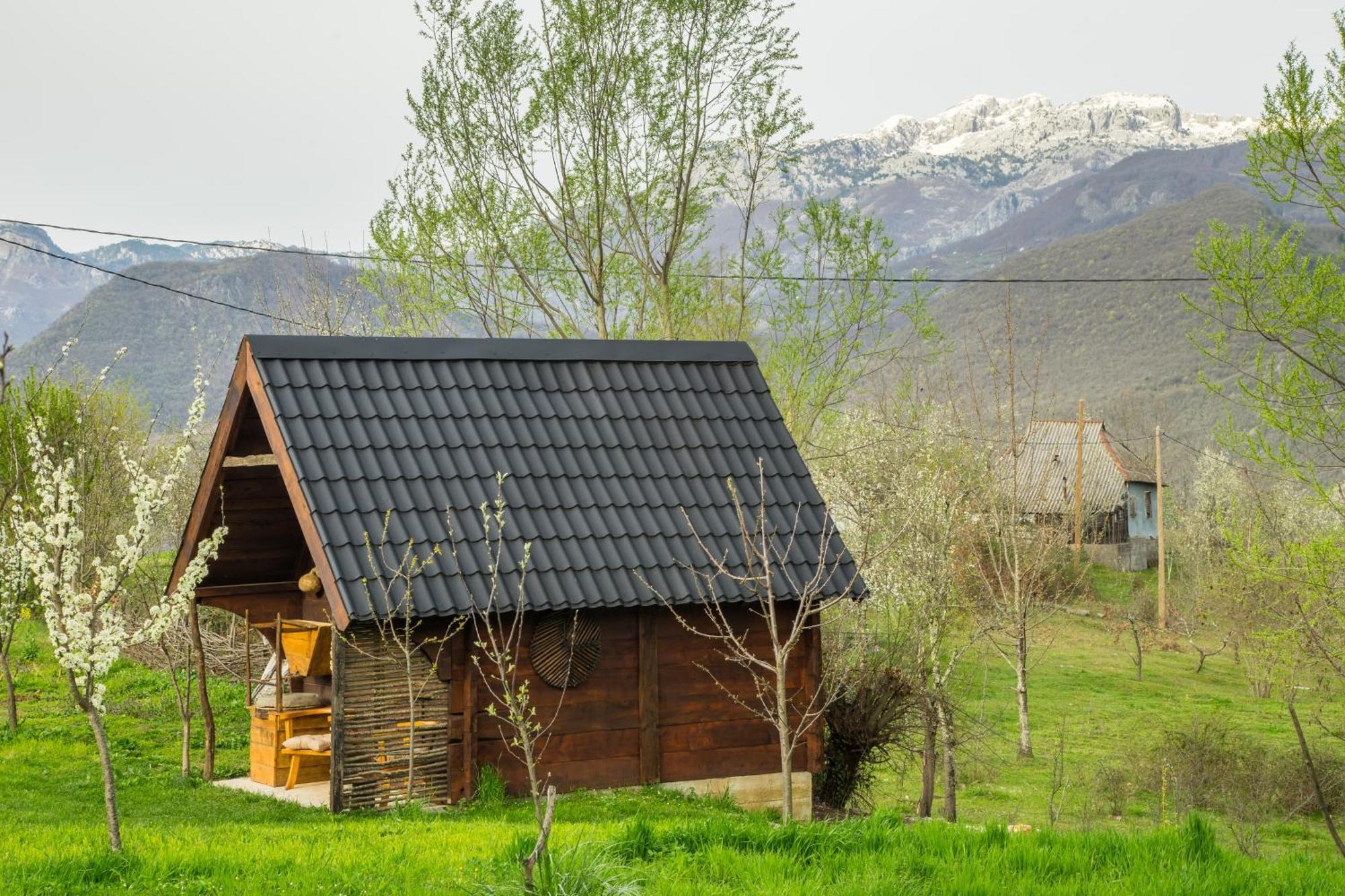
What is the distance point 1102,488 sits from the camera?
47.8 m

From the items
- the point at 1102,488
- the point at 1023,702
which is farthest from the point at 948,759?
the point at 1102,488

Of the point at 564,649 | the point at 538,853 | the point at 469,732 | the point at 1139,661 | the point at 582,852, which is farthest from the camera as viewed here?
the point at 1139,661

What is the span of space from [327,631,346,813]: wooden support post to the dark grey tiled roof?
0.66 m

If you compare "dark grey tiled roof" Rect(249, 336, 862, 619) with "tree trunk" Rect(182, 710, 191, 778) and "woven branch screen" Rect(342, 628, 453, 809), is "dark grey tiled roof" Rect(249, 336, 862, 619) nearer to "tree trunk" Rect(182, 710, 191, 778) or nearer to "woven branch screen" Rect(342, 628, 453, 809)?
"woven branch screen" Rect(342, 628, 453, 809)

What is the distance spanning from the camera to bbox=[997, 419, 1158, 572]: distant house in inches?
1789

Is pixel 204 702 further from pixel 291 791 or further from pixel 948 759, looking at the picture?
pixel 948 759

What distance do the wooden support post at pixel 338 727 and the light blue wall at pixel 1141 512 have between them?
144ft

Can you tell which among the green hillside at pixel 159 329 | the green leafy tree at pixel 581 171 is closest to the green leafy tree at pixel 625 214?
the green leafy tree at pixel 581 171

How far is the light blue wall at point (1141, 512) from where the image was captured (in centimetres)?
4897

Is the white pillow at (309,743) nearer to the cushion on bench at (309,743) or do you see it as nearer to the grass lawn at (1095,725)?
the cushion on bench at (309,743)

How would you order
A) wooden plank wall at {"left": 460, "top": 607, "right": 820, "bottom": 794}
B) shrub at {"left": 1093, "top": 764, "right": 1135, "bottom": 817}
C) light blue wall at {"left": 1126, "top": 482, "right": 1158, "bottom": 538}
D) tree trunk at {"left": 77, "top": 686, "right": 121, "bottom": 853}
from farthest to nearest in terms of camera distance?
light blue wall at {"left": 1126, "top": 482, "right": 1158, "bottom": 538}, shrub at {"left": 1093, "top": 764, "right": 1135, "bottom": 817}, wooden plank wall at {"left": 460, "top": 607, "right": 820, "bottom": 794}, tree trunk at {"left": 77, "top": 686, "right": 121, "bottom": 853}

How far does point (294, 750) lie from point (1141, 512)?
45.5 meters

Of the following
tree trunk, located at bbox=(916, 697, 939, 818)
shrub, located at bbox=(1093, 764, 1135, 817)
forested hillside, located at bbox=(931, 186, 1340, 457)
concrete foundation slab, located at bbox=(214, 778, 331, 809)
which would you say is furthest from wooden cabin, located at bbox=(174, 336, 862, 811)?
forested hillside, located at bbox=(931, 186, 1340, 457)

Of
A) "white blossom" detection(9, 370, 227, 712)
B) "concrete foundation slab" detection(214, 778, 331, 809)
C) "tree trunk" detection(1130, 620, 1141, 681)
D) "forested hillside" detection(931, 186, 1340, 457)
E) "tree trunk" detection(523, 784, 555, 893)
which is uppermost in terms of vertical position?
"forested hillside" detection(931, 186, 1340, 457)
